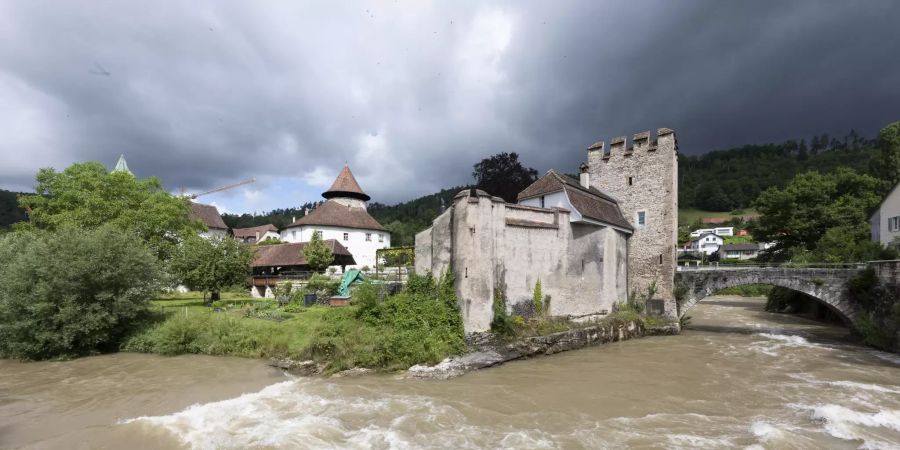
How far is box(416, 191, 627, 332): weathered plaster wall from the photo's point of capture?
15.2 meters

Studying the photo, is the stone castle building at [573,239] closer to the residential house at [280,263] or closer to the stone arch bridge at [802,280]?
the stone arch bridge at [802,280]

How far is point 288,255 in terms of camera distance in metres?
30.8

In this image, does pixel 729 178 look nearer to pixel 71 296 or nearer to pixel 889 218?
pixel 889 218

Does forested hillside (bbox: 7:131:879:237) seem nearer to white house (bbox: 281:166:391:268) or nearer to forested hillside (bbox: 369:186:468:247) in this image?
forested hillside (bbox: 369:186:468:247)

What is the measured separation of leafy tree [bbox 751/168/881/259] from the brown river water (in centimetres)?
2610

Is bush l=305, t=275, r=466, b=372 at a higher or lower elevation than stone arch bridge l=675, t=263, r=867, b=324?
lower

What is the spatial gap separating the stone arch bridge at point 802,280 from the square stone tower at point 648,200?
156cm

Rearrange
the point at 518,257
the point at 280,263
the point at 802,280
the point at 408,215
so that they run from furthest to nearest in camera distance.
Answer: the point at 408,215 → the point at 280,263 → the point at 802,280 → the point at 518,257

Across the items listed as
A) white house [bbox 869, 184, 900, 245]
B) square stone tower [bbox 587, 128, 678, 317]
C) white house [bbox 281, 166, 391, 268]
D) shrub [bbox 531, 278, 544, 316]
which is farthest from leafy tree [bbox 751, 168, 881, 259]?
white house [bbox 281, 166, 391, 268]

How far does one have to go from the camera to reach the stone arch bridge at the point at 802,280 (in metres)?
18.2

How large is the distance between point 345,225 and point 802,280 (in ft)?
110

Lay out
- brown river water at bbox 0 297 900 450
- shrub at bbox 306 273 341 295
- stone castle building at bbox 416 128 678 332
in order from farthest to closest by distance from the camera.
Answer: shrub at bbox 306 273 341 295 < stone castle building at bbox 416 128 678 332 < brown river water at bbox 0 297 900 450

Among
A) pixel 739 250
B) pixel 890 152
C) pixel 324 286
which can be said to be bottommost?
pixel 324 286

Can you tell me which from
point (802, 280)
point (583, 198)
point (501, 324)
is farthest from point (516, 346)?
point (802, 280)
